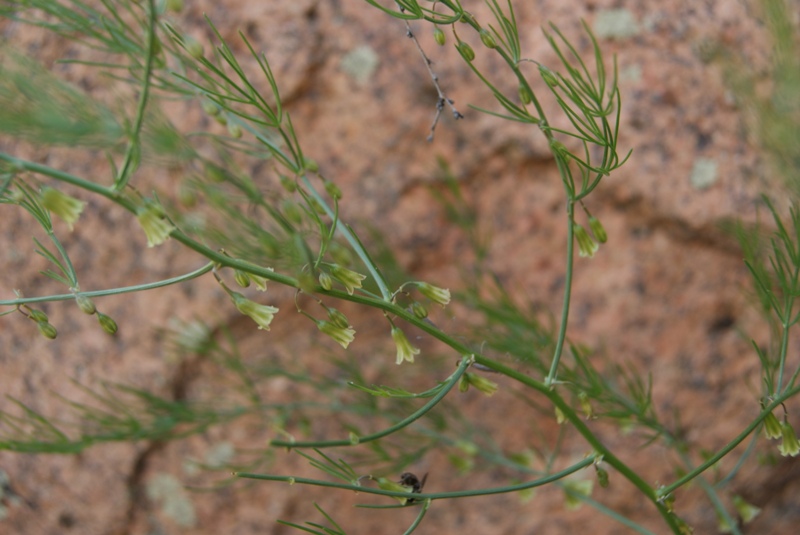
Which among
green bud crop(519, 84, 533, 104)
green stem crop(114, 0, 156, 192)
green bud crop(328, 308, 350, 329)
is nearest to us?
green stem crop(114, 0, 156, 192)

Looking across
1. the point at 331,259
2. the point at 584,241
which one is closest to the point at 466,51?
the point at 584,241

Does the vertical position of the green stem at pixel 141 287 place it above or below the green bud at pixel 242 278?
below

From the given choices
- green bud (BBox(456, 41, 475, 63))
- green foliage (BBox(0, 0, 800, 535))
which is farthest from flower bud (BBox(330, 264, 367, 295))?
green bud (BBox(456, 41, 475, 63))

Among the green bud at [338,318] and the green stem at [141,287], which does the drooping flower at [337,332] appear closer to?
the green bud at [338,318]

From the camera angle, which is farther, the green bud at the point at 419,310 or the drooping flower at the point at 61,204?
the green bud at the point at 419,310

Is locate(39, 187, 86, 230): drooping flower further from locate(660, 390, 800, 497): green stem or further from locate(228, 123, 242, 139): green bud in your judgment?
locate(660, 390, 800, 497): green stem

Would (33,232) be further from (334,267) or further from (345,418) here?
(334,267)

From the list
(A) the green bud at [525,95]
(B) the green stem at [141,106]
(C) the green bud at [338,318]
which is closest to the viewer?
(B) the green stem at [141,106]

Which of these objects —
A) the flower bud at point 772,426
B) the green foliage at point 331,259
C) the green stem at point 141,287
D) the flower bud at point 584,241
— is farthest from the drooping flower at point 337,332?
the flower bud at point 772,426
